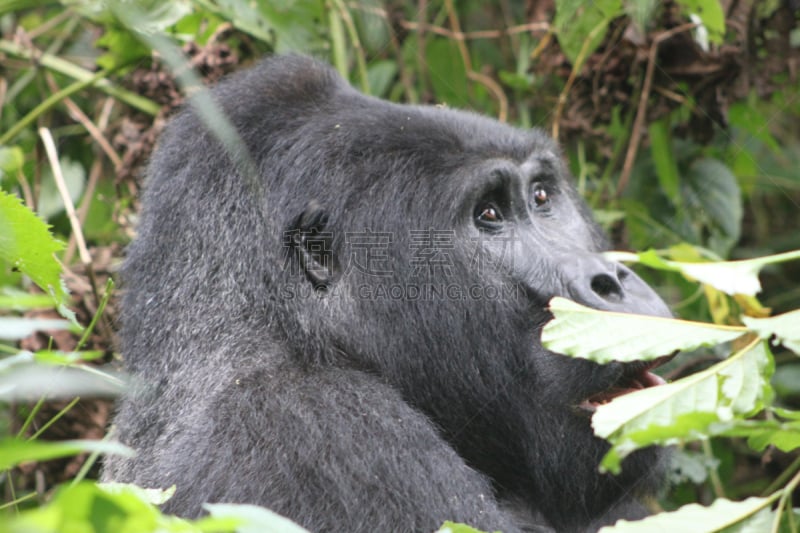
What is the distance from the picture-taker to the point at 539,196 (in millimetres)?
2941

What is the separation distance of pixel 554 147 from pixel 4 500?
2.21 metres

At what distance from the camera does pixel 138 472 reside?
2.46 m

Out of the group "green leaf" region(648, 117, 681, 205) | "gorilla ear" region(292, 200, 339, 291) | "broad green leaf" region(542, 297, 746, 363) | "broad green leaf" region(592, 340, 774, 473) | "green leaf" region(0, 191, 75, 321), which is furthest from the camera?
"green leaf" region(648, 117, 681, 205)

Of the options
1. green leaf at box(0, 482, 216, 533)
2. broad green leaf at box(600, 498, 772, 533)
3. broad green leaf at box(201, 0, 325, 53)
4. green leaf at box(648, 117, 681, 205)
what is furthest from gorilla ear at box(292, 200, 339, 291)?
green leaf at box(648, 117, 681, 205)

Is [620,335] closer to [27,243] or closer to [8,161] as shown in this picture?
[27,243]

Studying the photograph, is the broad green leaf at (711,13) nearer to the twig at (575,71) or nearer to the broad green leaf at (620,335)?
the twig at (575,71)

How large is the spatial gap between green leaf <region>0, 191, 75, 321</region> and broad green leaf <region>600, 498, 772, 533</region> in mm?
1230

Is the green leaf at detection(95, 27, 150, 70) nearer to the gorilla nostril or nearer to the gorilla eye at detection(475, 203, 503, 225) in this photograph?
the gorilla eye at detection(475, 203, 503, 225)

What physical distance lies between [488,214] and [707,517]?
1.18 metres

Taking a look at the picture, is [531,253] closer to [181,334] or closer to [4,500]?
[181,334]

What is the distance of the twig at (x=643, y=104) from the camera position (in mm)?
3840

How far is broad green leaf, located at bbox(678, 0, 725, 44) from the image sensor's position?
11.5 feet

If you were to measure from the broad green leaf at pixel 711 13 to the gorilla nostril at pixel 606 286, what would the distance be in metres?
1.53

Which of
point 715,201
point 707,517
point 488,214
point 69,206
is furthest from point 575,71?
point 707,517
